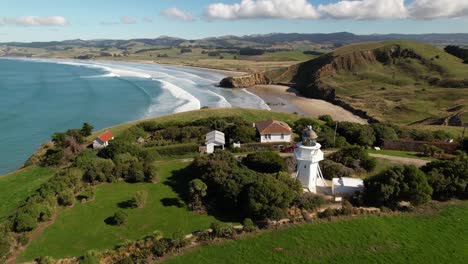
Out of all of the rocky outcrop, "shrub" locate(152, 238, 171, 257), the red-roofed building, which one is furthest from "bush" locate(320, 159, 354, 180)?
the rocky outcrop

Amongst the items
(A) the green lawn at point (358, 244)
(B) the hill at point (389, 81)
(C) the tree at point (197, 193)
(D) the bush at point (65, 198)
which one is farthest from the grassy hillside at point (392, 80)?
(D) the bush at point (65, 198)

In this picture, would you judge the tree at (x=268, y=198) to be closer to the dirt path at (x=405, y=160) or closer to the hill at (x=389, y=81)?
the dirt path at (x=405, y=160)

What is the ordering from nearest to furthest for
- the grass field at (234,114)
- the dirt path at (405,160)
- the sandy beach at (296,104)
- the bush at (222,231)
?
the bush at (222,231)
the dirt path at (405,160)
the grass field at (234,114)
the sandy beach at (296,104)

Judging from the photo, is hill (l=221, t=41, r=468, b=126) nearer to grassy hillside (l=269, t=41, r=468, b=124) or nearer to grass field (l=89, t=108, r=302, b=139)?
grassy hillside (l=269, t=41, r=468, b=124)

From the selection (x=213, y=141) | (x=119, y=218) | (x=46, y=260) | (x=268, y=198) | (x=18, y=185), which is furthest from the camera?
(x=213, y=141)

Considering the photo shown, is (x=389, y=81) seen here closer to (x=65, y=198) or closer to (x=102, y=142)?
(x=102, y=142)

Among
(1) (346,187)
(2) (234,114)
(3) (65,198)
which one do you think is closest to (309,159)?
(1) (346,187)
